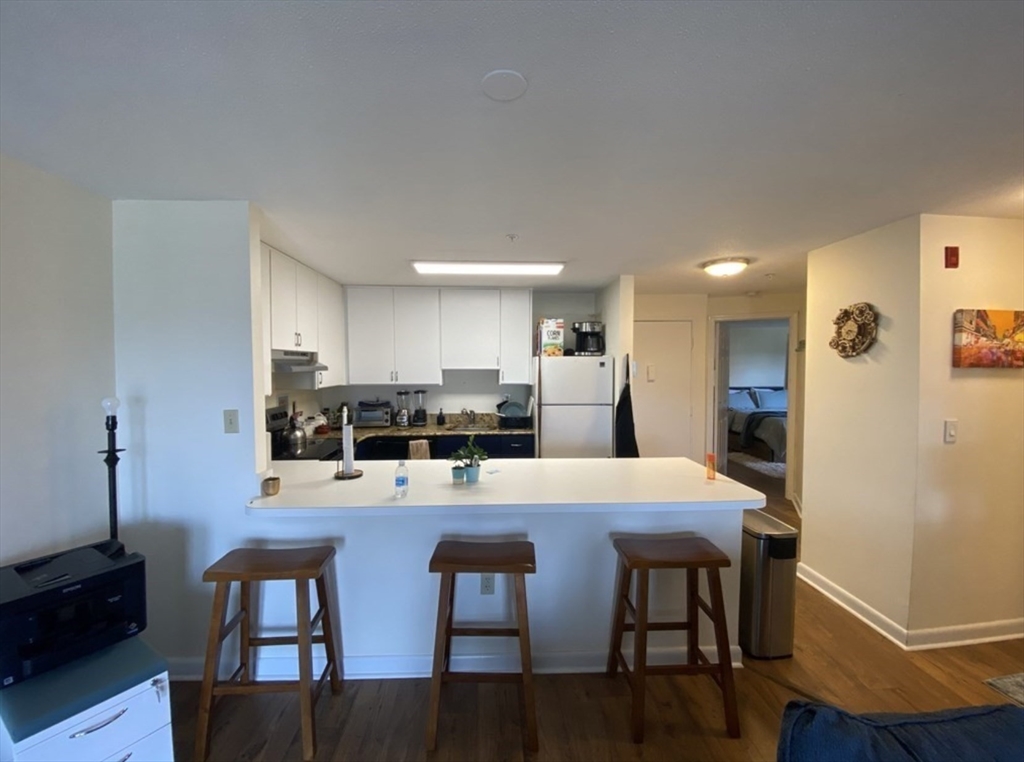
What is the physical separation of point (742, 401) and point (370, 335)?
697 cm

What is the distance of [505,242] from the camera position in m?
2.56

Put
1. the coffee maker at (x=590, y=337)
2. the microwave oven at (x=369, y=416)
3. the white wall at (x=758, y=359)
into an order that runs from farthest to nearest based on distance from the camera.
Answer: the white wall at (x=758, y=359), the microwave oven at (x=369, y=416), the coffee maker at (x=590, y=337)

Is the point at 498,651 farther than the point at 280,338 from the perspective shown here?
No

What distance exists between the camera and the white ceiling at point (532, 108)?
0.94 meters

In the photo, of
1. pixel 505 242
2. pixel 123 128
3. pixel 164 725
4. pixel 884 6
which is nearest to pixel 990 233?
pixel 884 6

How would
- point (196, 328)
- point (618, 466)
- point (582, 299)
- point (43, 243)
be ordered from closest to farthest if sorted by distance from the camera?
1. point (43, 243)
2. point (196, 328)
3. point (618, 466)
4. point (582, 299)

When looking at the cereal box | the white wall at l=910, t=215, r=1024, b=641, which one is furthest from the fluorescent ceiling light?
the white wall at l=910, t=215, r=1024, b=641

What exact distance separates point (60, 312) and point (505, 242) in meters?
2.06

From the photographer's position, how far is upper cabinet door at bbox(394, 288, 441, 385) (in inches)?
160

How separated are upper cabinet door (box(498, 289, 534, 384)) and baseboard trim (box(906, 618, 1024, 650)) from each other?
3.07 meters

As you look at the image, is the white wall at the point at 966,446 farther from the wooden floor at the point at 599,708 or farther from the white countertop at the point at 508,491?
the white countertop at the point at 508,491

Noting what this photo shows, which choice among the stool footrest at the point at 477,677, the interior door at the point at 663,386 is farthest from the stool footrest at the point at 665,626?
the interior door at the point at 663,386

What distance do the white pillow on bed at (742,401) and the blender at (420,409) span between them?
5.92m

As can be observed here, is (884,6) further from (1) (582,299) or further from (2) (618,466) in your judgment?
(1) (582,299)
